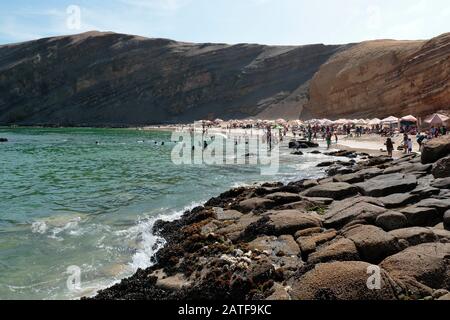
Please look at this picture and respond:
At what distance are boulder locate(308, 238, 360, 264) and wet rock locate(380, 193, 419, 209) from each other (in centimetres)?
415

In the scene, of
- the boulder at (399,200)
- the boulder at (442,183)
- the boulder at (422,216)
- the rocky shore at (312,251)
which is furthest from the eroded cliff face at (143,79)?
the boulder at (422,216)

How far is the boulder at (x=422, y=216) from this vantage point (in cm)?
1023

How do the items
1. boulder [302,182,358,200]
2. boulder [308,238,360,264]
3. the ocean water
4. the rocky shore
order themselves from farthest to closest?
boulder [302,182,358,200] < the ocean water < boulder [308,238,360,264] < the rocky shore

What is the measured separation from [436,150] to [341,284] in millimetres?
12342

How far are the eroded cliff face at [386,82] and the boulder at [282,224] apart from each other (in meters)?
53.6

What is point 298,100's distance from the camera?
11519 centimetres

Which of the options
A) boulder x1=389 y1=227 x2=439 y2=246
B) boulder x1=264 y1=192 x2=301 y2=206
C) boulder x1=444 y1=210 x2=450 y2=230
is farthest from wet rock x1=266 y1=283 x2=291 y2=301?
boulder x1=264 y1=192 x2=301 y2=206

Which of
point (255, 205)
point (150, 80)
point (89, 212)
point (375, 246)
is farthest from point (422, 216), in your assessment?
point (150, 80)

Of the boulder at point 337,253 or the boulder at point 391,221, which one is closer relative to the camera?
the boulder at point 337,253

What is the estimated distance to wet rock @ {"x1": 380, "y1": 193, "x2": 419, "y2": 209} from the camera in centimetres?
1221

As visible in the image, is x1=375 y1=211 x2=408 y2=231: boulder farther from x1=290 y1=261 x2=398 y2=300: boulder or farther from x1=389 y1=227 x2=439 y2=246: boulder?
x1=290 y1=261 x2=398 y2=300: boulder

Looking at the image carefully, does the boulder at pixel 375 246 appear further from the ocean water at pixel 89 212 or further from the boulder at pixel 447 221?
the ocean water at pixel 89 212

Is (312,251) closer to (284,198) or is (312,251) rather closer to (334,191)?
(284,198)

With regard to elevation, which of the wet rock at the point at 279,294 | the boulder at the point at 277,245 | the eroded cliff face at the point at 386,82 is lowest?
the wet rock at the point at 279,294
